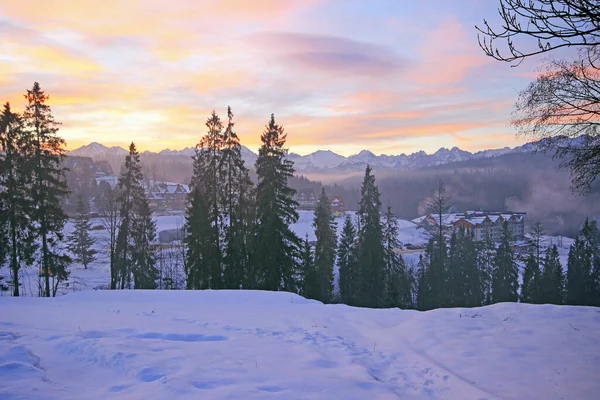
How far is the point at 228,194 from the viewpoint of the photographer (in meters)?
22.8

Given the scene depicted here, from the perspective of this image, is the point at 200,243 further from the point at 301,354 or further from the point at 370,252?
the point at 301,354

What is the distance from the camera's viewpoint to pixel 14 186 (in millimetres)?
18125

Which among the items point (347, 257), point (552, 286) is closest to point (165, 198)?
point (347, 257)

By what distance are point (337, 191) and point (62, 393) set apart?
176 m

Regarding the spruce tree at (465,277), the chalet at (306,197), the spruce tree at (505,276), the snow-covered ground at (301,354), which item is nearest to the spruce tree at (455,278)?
the spruce tree at (465,277)

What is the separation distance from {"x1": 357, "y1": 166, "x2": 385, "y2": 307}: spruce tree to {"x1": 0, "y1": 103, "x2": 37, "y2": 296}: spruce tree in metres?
20.4

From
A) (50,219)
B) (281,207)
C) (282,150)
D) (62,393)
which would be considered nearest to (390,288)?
(281,207)

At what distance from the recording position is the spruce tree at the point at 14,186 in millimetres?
17906

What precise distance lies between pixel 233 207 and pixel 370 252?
10.9m

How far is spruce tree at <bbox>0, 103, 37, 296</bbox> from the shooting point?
1791cm

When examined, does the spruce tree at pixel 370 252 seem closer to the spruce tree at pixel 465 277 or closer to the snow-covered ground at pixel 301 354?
the spruce tree at pixel 465 277

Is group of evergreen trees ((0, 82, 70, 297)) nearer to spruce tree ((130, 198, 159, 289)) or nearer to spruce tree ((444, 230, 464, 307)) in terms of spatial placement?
spruce tree ((130, 198, 159, 289))

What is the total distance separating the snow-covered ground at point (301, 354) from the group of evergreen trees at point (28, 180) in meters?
10.6

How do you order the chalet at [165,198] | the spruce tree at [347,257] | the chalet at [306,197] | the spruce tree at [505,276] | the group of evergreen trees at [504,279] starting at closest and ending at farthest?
the group of evergreen trees at [504,279] → the spruce tree at [347,257] → the spruce tree at [505,276] → the chalet at [165,198] → the chalet at [306,197]
